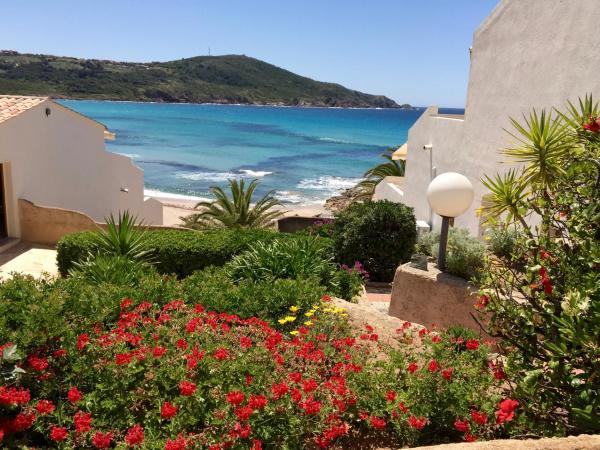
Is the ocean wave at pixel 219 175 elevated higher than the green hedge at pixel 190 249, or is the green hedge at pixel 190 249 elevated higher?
the green hedge at pixel 190 249

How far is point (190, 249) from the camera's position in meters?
10.2

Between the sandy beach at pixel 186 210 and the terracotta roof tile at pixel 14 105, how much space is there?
45.2 feet

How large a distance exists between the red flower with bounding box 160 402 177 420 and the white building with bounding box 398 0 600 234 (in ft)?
24.1

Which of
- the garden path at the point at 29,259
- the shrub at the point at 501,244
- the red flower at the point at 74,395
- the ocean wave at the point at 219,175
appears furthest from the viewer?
the ocean wave at the point at 219,175

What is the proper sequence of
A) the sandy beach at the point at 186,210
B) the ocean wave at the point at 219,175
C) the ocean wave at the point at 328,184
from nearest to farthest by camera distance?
1. the sandy beach at the point at 186,210
2. the ocean wave at the point at 328,184
3. the ocean wave at the point at 219,175

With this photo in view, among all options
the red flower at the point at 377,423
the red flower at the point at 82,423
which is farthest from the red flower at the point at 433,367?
the red flower at the point at 82,423

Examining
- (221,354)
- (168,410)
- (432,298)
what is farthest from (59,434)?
(432,298)

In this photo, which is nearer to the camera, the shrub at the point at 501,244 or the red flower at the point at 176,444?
the red flower at the point at 176,444

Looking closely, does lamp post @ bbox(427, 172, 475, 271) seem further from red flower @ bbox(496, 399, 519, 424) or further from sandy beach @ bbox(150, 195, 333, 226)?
sandy beach @ bbox(150, 195, 333, 226)

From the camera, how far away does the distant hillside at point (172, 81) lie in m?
130

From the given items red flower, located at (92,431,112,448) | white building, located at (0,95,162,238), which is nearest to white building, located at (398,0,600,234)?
red flower, located at (92,431,112,448)

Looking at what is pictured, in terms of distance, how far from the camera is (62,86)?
426ft

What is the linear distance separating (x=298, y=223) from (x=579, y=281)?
13503 mm

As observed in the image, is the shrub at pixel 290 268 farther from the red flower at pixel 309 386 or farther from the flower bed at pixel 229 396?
the red flower at pixel 309 386
